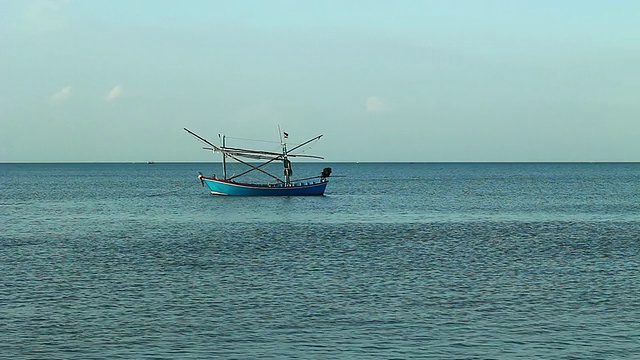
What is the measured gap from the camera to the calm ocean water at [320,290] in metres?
26.3

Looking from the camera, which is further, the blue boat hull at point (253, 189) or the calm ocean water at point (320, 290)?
the blue boat hull at point (253, 189)

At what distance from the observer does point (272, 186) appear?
109375mm

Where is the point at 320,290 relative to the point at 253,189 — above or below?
below

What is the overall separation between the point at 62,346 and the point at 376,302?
39.9ft

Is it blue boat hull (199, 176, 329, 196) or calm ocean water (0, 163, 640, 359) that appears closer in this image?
calm ocean water (0, 163, 640, 359)

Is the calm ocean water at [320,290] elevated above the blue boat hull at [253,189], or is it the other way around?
the blue boat hull at [253,189]

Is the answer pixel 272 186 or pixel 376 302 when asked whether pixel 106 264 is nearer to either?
pixel 376 302

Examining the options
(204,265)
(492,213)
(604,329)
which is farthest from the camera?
(492,213)

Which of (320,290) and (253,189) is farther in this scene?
(253,189)

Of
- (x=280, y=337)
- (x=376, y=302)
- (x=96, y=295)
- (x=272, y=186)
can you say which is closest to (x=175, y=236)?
(x=96, y=295)

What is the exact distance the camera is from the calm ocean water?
2633 cm

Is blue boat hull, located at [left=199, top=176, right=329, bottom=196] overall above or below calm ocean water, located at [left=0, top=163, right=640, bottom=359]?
above

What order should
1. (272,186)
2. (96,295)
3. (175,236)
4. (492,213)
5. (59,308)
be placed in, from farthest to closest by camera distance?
1. (272,186)
2. (492,213)
3. (175,236)
4. (96,295)
5. (59,308)

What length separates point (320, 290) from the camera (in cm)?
3569
